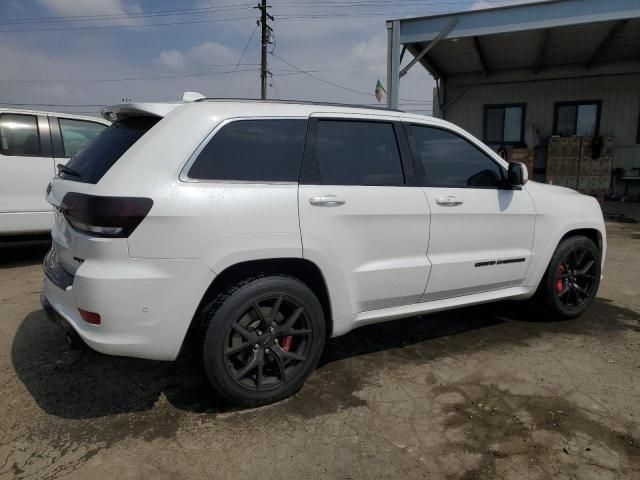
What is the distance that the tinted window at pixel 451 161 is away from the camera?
348cm

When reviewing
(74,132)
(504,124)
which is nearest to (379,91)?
(504,124)

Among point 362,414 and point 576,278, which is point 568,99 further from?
point 362,414

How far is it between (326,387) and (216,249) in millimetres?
1226

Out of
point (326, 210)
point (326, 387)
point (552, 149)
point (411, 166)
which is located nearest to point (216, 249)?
point (326, 210)

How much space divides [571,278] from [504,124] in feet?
37.0

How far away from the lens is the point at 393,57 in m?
10.1

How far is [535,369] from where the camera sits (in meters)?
3.40

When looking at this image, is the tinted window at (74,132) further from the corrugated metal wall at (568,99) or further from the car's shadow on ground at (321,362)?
the corrugated metal wall at (568,99)

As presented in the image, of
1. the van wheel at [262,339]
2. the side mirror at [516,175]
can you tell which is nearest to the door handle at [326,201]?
the van wheel at [262,339]

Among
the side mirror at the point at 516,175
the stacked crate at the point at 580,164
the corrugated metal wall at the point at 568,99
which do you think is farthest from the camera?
the stacked crate at the point at 580,164

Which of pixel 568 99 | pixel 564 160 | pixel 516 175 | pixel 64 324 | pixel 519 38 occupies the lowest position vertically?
pixel 64 324

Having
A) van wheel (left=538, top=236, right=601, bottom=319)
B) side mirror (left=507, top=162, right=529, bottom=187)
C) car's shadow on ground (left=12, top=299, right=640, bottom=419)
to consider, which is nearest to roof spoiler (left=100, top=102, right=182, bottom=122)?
car's shadow on ground (left=12, top=299, right=640, bottom=419)

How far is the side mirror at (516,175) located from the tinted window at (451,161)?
9 centimetres

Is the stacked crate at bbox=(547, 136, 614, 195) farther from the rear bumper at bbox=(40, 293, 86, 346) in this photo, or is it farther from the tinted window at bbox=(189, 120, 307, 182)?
the rear bumper at bbox=(40, 293, 86, 346)
